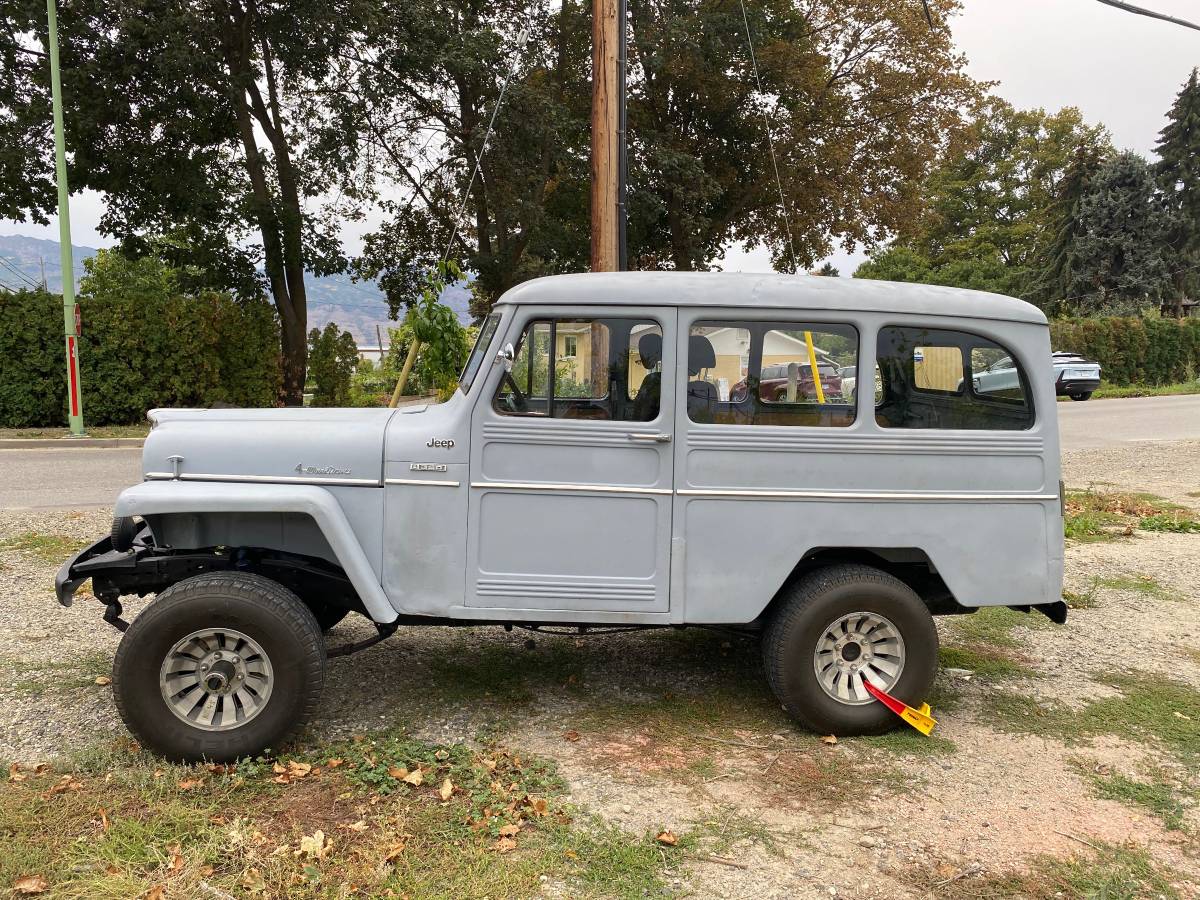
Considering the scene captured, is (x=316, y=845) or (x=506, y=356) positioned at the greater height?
(x=506, y=356)

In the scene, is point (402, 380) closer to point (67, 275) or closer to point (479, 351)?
point (479, 351)

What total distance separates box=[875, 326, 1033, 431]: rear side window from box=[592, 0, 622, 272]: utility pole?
4.38 metres

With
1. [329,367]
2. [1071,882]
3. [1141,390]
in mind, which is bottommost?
[1071,882]

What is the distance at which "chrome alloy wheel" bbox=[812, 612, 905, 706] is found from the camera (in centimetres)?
420

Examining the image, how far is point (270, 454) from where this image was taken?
398 centimetres

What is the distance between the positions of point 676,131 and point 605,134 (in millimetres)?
15462

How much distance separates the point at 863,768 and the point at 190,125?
671 inches

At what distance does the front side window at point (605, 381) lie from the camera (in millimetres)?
4070

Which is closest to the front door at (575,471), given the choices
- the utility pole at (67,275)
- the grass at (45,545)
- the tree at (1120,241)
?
the grass at (45,545)

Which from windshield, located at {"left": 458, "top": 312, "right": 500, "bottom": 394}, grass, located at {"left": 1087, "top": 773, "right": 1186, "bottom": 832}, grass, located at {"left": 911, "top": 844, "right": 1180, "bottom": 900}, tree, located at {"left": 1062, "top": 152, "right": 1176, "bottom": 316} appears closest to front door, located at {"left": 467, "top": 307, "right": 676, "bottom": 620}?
windshield, located at {"left": 458, "top": 312, "right": 500, "bottom": 394}

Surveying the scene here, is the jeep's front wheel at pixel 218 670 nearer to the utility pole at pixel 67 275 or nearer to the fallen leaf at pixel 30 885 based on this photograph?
the fallen leaf at pixel 30 885

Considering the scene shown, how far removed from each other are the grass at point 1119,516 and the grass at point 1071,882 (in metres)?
5.96

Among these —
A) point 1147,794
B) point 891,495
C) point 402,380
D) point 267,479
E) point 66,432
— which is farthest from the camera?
point 66,432

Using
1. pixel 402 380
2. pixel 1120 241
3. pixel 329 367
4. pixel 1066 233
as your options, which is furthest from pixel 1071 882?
pixel 1066 233
